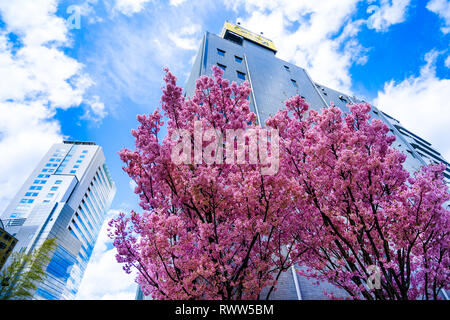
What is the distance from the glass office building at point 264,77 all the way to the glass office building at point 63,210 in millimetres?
62207

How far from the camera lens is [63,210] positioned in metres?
58.3

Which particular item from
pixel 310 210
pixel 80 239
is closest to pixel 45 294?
pixel 80 239

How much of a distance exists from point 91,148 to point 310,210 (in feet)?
316

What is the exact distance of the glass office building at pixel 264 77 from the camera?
27.1ft

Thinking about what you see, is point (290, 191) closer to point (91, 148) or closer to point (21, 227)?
point (21, 227)

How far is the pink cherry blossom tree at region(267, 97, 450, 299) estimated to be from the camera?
4715mm

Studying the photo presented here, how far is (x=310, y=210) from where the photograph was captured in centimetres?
579

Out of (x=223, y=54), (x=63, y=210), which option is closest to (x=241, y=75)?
(x=223, y=54)

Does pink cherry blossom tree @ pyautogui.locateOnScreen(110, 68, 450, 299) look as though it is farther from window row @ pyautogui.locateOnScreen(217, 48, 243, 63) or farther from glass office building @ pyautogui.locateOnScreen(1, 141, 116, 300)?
glass office building @ pyautogui.locateOnScreen(1, 141, 116, 300)

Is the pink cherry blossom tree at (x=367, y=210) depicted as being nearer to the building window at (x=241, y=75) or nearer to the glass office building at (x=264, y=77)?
the glass office building at (x=264, y=77)

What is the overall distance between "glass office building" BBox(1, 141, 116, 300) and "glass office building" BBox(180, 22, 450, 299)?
62.2m

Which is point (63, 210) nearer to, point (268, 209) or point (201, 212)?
point (201, 212)

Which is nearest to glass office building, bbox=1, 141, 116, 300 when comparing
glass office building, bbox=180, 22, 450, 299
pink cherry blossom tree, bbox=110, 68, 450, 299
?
glass office building, bbox=180, 22, 450, 299

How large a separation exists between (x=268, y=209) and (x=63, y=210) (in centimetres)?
7537
